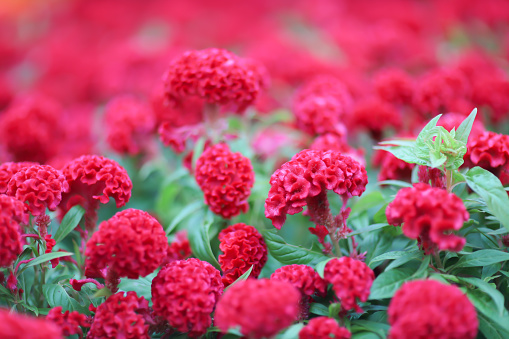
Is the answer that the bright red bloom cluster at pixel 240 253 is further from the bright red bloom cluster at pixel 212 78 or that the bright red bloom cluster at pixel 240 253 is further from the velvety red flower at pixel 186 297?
the bright red bloom cluster at pixel 212 78

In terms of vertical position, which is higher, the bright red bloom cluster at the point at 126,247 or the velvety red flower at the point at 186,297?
the bright red bloom cluster at the point at 126,247

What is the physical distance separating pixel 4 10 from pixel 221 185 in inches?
277

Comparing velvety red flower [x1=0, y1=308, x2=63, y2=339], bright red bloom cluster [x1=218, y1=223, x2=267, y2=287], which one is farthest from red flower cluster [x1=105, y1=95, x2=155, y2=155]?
velvety red flower [x1=0, y1=308, x2=63, y2=339]

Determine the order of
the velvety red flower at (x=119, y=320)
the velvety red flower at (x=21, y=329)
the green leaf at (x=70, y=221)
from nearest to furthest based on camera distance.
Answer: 1. the velvety red flower at (x=21, y=329)
2. the velvety red flower at (x=119, y=320)
3. the green leaf at (x=70, y=221)

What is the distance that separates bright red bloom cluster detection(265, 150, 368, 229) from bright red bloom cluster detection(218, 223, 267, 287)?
0.17m

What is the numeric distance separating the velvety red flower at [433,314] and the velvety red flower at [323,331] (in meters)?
0.15

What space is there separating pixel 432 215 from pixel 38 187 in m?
1.26

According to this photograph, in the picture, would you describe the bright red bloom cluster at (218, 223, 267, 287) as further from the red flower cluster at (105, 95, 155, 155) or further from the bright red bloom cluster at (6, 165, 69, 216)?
the red flower cluster at (105, 95, 155, 155)

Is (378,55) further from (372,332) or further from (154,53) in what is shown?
(372,332)

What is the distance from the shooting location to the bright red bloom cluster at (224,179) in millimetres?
1744

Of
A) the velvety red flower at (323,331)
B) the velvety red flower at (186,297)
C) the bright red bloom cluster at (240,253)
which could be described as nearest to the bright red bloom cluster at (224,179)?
the bright red bloom cluster at (240,253)

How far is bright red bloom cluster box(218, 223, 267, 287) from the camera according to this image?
1619 mm

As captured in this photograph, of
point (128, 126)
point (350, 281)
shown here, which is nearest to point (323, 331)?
point (350, 281)

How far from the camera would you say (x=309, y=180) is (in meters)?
1.49
